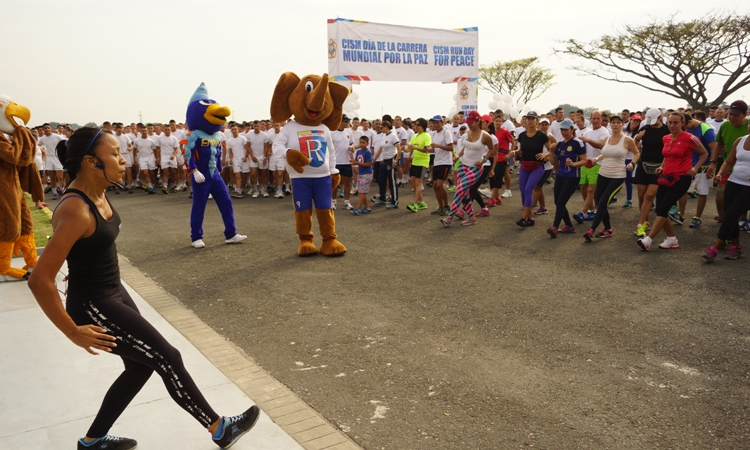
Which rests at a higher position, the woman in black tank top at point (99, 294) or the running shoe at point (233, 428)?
the woman in black tank top at point (99, 294)

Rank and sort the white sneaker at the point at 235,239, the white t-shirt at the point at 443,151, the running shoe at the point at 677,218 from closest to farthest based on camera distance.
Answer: the white sneaker at the point at 235,239 → the running shoe at the point at 677,218 → the white t-shirt at the point at 443,151

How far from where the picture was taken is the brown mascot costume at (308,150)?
8.17 m

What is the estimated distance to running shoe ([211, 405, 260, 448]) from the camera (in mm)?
3197

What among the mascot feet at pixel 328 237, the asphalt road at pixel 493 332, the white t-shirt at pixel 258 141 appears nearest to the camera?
the asphalt road at pixel 493 332

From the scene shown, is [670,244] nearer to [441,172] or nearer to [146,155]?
[441,172]

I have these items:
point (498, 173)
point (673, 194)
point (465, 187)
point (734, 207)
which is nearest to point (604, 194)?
point (673, 194)

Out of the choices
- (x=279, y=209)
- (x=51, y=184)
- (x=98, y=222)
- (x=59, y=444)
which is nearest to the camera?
(x=98, y=222)

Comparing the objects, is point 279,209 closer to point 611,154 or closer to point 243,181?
point 243,181

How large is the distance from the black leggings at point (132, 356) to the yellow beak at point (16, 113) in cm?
419

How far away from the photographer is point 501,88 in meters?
A: 50.5

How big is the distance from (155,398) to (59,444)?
677 millimetres

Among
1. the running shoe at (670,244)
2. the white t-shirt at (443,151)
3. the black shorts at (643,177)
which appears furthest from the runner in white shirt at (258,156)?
the running shoe at (670,244)

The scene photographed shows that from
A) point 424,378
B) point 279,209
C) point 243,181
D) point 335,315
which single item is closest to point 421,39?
point 243,181

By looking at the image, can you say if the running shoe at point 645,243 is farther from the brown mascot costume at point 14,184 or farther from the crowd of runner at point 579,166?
the brown mascot costume at point 14,184
